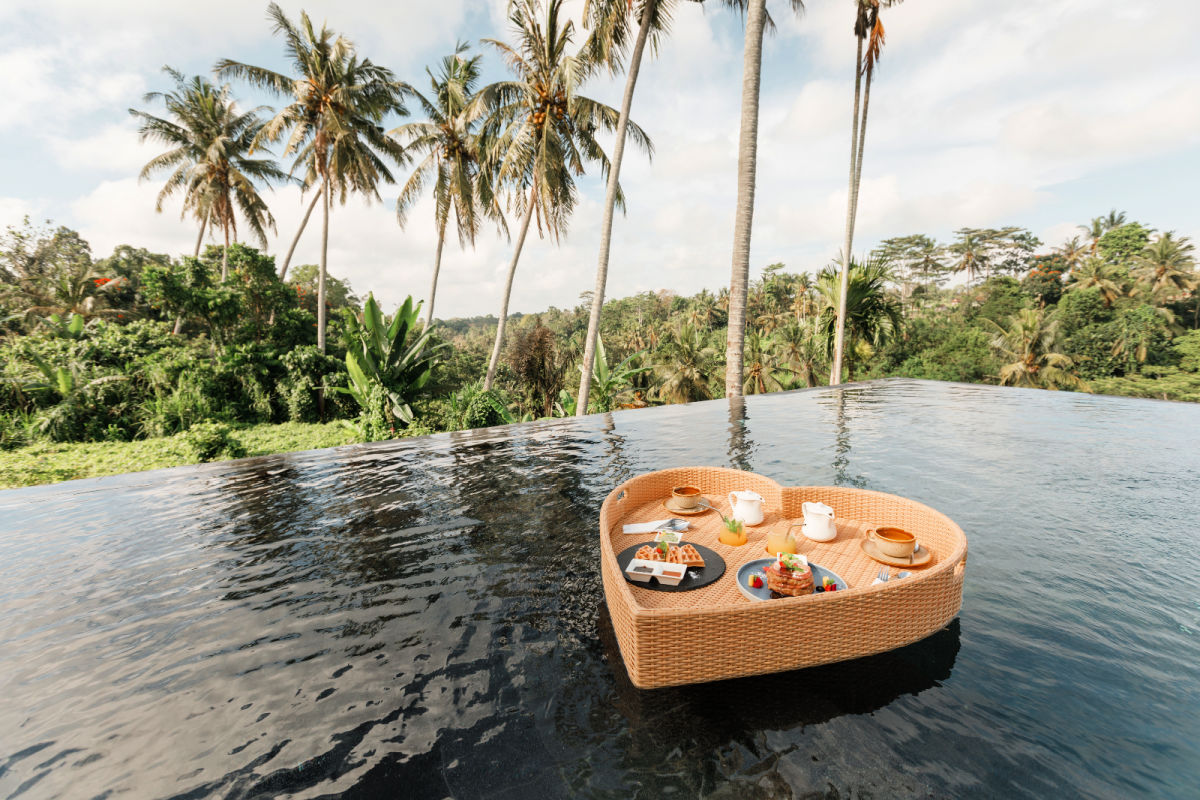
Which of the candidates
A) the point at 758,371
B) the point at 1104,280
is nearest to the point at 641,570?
the point at 758,371

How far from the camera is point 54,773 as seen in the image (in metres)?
2.17

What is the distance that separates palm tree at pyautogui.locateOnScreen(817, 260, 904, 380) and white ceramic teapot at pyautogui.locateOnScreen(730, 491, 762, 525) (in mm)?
15728

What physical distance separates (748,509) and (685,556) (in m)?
0.90

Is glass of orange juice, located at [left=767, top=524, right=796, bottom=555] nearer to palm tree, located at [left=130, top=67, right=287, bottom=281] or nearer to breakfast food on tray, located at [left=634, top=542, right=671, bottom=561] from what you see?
breakfast food on tray, located at [left=634, top=542, right=671, bottom=561]

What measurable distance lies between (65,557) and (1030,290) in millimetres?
52247

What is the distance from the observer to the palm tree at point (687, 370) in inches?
724

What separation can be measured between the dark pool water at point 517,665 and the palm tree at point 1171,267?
136ft

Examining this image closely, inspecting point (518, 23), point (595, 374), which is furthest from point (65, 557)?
point (518, 23)

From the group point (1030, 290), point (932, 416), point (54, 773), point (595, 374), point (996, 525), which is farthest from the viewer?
point (1030, 290)

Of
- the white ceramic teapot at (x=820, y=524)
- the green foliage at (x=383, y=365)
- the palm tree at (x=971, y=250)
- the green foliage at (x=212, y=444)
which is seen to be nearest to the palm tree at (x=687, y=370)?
the green foliage at (x=383, y=365)

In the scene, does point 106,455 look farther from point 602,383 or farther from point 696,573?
point 696,573

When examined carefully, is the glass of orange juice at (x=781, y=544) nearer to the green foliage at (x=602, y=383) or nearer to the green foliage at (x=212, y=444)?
the green foliage at (x=602, y=383)

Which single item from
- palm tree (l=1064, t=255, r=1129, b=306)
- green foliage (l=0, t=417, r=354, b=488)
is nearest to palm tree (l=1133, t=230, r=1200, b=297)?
palm tree (l=1064, t=255, r=1129, b=306)

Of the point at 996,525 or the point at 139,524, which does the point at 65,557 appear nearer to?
the point at 139,524
